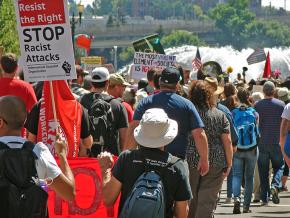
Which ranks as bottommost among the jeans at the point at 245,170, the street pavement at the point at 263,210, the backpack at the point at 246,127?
the street pavement at the point at 263,210

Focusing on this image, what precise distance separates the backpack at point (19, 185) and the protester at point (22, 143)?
38 mm

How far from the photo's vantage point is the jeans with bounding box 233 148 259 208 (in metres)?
15.2

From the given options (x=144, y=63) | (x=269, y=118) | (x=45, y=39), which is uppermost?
(x=45, y=39)

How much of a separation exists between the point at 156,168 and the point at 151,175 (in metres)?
0.09

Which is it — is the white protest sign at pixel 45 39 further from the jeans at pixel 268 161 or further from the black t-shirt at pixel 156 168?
the jeans at pixel 268 161

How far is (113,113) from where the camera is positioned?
37.0 feet

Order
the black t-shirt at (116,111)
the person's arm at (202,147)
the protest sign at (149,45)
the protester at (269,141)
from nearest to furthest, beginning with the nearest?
the person's arm at (202,147) < the black t-shirt at (116,111) < the protester at (269,141) < the protest sign at (149,45)

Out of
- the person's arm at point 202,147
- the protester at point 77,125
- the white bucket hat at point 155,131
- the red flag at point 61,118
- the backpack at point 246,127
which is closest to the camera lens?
the white bucket hat at point 155,131

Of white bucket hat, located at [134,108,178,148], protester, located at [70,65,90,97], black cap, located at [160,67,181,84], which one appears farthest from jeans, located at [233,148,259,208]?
white bucket hat, located at [134,108,178,148]

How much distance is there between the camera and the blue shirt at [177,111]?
9.59 metres

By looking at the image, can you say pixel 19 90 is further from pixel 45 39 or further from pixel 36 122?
pixel 45 39

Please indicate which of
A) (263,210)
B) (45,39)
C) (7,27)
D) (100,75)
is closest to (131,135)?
(45,39)

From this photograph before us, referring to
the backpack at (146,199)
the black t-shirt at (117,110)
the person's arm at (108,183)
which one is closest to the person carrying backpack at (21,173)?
the backpack at (146,199)

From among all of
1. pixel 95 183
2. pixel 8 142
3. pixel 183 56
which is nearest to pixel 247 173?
pixel 95 183
